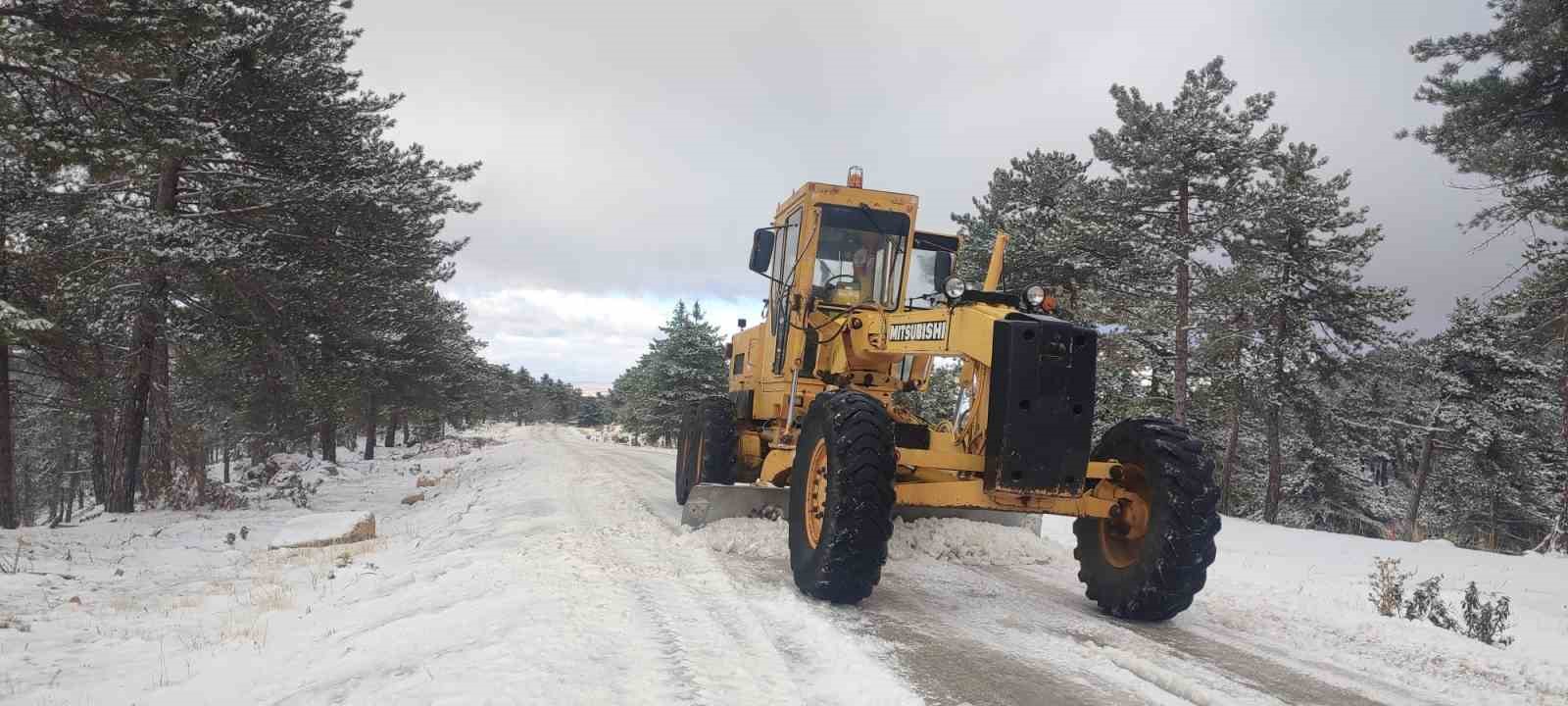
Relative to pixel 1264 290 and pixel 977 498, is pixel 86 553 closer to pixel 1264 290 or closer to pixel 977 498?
pixel 977 498

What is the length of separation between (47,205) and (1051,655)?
45.2 ft

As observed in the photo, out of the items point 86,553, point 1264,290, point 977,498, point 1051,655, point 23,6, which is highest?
point 1264,290

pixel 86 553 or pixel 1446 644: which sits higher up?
pixel 1446 644

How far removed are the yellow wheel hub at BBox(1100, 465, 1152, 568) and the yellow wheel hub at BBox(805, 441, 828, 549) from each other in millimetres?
1956

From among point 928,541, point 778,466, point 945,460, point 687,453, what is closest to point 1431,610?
point 928,541

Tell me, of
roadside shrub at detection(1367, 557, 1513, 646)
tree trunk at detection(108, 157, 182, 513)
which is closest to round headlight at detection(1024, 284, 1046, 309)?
roadside shrub at detection(1367, 557, 1513, 646)

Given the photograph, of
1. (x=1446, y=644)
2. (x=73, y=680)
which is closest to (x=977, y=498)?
(x=1446, y=644)

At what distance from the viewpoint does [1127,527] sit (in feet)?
17.3

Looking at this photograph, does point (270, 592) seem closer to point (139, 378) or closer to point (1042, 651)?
point (1042, 651)

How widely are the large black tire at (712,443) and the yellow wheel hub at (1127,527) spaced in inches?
165

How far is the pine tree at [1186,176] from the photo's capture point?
18562mm

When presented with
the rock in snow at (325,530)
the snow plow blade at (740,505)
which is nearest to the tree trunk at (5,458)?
the rock in snow at (325,530)

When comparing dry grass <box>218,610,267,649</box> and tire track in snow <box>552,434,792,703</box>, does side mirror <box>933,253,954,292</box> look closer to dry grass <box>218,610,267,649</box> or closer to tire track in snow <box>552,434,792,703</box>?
tire track in snow <box>552,434,792,703</box>

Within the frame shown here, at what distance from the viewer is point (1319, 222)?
2319 cm
